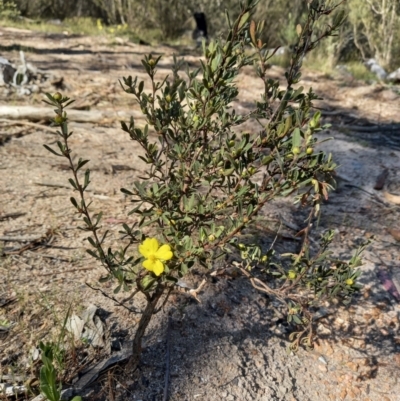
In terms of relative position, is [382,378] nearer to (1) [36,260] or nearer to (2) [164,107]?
(2) [164,107]

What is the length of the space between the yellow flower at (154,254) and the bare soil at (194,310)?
1.82 feet

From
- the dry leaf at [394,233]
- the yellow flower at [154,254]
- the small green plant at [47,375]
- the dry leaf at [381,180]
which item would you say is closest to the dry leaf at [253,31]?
the yellow flower at [154,254]

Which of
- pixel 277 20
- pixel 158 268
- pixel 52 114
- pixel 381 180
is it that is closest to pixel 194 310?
pixel 158 268

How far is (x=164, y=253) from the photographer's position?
126cm

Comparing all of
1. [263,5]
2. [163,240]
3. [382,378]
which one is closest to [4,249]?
[163,240]

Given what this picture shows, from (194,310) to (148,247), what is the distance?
0.82 m

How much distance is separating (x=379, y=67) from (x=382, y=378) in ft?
→ 27.7

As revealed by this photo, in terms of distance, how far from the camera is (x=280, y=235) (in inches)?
104

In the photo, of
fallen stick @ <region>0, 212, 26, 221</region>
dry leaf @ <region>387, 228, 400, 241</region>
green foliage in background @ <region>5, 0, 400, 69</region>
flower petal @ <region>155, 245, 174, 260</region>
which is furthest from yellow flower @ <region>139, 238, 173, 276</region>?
green foliage in background @ <region>5, 0, 400, 69</region>

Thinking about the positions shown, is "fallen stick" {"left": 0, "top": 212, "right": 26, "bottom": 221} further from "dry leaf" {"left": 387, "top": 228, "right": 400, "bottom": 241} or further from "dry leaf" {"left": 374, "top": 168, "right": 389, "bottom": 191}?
"dry leaf" {"left": 374, "top": 168, "right": 389, "bottom": 191}

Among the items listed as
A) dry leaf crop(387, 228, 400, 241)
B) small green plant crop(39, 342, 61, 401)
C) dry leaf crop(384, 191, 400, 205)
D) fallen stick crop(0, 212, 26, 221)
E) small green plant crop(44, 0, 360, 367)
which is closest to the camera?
small green plant crop(39, 342, 61, 401)

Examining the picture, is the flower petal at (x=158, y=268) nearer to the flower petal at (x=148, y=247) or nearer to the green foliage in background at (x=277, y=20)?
the flower petal at (x=148, y=247)

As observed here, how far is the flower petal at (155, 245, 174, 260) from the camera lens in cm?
125

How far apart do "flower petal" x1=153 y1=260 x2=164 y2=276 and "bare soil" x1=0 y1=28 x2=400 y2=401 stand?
551 mm
